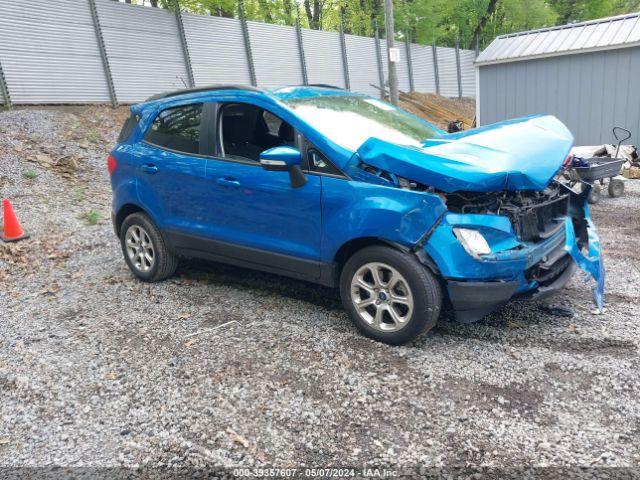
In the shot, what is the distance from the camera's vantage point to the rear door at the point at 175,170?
4.67 m

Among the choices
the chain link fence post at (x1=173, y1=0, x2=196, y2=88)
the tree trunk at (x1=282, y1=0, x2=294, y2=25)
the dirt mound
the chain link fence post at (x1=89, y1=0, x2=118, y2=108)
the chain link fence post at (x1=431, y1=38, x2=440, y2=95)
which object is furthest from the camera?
the tree trunk at (x1=282, y1=0, x2=294, y2=25)

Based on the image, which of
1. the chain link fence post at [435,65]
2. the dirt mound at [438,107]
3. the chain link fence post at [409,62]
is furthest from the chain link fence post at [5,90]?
the chain link fence post at [435,65]

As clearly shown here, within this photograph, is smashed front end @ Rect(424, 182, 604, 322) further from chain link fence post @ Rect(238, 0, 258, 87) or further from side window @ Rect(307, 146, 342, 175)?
chain link fence post @ Rect(238, 0, 258, 87)

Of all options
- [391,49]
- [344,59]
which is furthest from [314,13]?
[391,49]

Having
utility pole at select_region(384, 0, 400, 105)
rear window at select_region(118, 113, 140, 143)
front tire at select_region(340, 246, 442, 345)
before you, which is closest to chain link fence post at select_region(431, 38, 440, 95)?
utility pole at select_region(384, 0, 400, 105)

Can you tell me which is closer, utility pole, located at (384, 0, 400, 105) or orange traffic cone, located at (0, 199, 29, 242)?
orange traffic cone, located at (0, 199, 29, 242)

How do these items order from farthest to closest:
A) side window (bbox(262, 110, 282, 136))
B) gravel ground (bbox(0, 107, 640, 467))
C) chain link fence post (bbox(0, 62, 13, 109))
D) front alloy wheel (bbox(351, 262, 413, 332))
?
chain link fence post (bbox(0, 62, 13, 109)), side window (bbox(262, 110, 282, 136)), front alloy wheel (bbox(351, 262, 413, 332)), gravel ground (bbox(0, 107, 640, 467))

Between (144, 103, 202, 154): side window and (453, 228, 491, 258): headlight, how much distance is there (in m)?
2.49

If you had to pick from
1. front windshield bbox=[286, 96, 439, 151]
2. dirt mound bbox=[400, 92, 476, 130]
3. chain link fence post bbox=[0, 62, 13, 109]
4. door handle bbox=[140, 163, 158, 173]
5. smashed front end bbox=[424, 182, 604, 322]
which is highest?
chain link fence post bbox=[0, 62, 13, 109]

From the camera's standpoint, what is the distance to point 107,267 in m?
Result: 6.02

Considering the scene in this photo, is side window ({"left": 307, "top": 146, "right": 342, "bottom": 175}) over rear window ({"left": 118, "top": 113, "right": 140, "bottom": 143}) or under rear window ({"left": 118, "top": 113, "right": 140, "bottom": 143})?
under

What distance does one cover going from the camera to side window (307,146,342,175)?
3830mm

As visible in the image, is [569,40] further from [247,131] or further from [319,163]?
[319,163]

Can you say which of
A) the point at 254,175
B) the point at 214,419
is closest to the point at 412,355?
the point at 214,419
